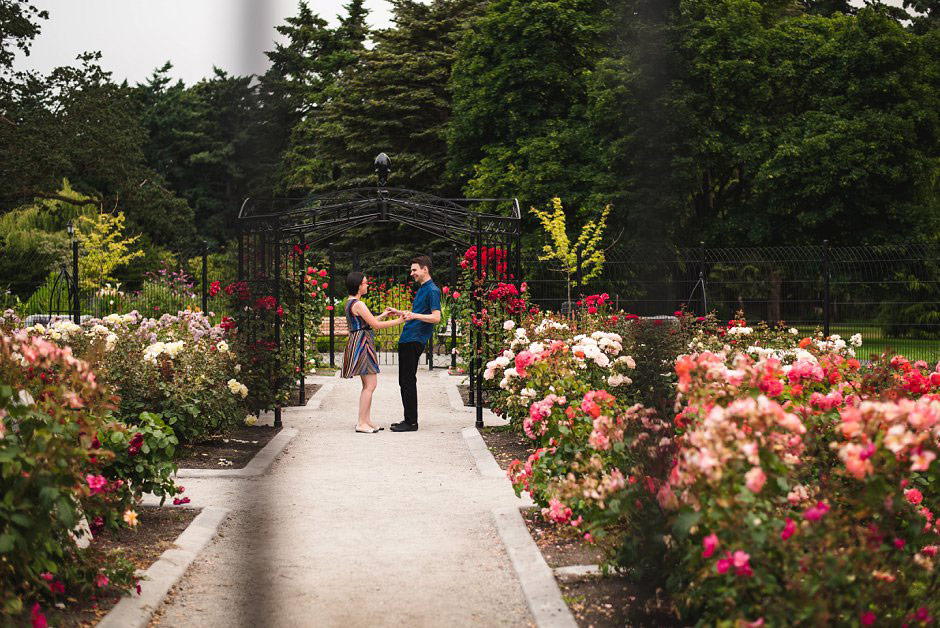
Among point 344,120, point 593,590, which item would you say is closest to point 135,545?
point 593,590

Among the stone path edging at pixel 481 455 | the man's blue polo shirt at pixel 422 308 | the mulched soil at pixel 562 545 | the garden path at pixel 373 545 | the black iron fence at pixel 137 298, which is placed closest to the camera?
the garden path at pixel 373 545

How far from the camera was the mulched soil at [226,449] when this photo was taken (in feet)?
26.3

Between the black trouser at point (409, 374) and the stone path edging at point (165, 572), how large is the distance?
4.28 meters

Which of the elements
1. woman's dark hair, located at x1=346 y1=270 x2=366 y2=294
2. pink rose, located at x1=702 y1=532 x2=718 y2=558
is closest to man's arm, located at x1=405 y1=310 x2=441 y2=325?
woman's dark hair, located at x1=346 y1=270 x2=366 y2=294

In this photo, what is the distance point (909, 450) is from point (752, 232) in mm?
23972

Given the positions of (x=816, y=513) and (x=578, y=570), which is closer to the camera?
(x=816, y=513)

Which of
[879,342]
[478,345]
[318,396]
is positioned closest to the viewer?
[478,345]

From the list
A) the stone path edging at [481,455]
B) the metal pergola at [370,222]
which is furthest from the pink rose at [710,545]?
the metal pergola at [370,222]

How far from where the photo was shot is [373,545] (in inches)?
218

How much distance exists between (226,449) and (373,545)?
3728 millimetres

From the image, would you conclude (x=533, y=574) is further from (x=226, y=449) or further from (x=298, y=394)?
A: (x=298, y=394)

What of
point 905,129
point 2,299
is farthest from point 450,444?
point 905,129

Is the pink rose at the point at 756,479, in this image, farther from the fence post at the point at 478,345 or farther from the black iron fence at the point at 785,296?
the black iron fence at the point at 785,296

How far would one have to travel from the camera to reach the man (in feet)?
33.6
